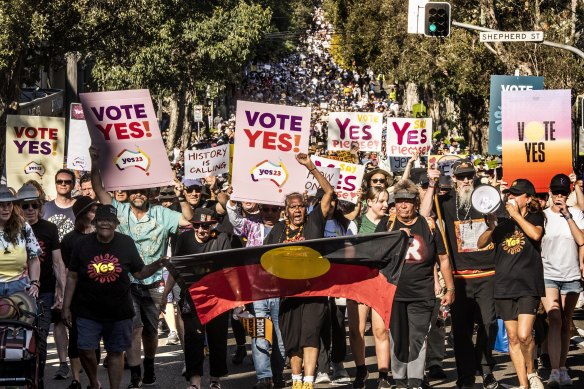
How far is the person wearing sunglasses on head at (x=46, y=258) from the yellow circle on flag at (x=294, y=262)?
1878 mm

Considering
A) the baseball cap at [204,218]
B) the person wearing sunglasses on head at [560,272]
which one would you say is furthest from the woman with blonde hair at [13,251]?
the person wearing sunglasses on head at [560,272]

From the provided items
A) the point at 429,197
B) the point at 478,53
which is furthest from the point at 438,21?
the point at 478,53

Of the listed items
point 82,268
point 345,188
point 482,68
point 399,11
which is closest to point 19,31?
point 345,188

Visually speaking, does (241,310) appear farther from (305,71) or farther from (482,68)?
(305,71)

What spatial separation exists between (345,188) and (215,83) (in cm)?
3421

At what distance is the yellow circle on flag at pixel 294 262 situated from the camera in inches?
403

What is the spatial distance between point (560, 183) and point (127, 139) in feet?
12.6

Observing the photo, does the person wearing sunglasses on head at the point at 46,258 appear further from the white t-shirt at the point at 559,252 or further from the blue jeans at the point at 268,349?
the white t-shirt at the point at 559,252

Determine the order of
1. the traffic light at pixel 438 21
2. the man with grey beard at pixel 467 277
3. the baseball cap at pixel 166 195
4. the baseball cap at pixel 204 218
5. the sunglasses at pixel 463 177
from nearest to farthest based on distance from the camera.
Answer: the baseball cap at pixel 204 218 → the man with grey beard at pixel 467 277 → the sunglasses at pixel 463 177 → the baseball cap at pixel 166 195 → the traffic light at pixel 438 21

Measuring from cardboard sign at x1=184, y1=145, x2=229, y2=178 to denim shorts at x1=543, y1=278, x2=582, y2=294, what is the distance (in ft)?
22.8

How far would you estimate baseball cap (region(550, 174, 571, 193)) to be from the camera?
37.7 ft

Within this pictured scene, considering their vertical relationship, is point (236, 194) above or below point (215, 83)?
below

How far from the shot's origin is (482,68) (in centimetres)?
3956

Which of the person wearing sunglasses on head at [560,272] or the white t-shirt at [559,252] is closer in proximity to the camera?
the person wearing sunglasses on head at [560,272]
